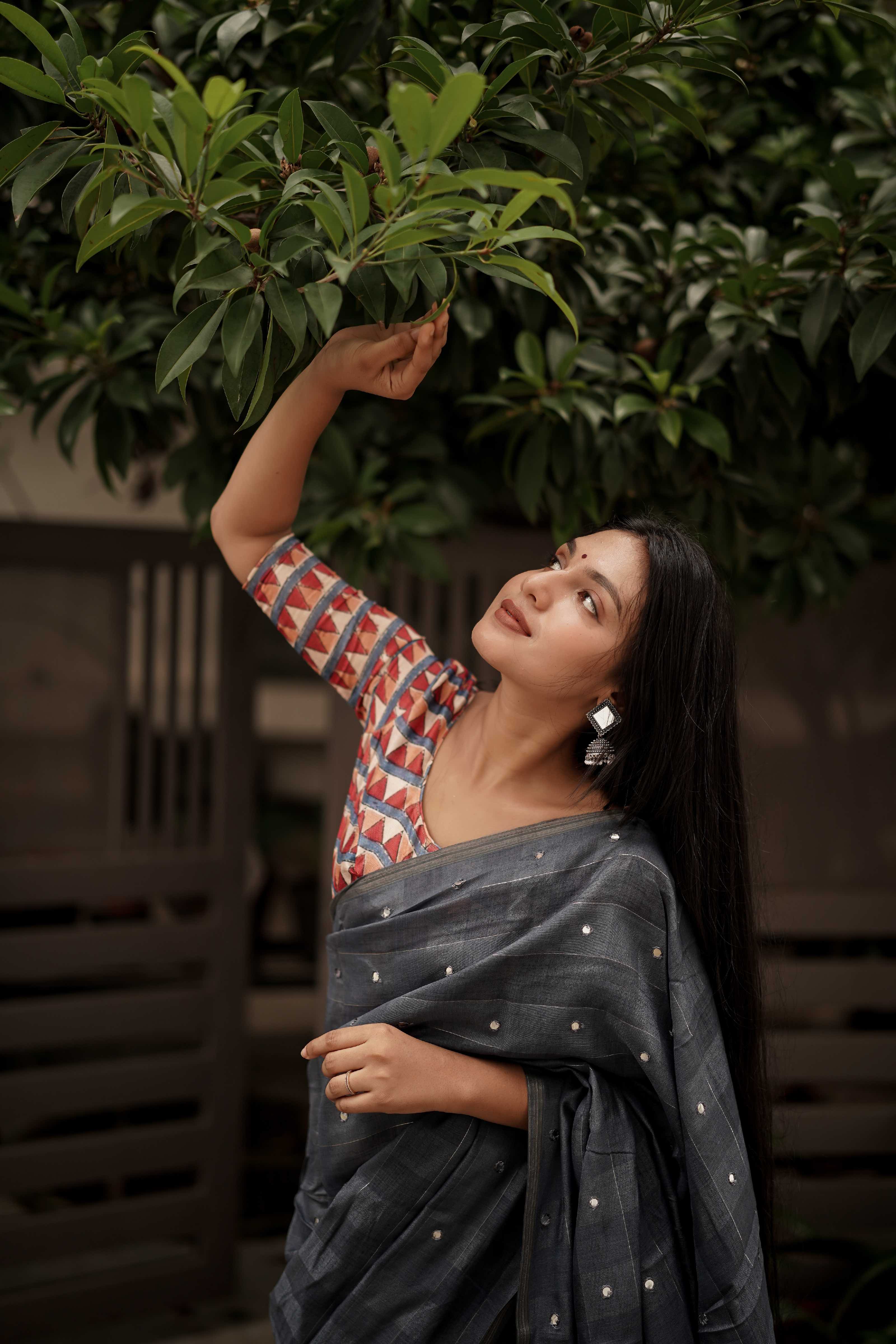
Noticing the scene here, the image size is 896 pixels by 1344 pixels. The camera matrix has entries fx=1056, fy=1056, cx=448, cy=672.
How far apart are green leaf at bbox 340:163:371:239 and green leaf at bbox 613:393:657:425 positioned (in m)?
0.65

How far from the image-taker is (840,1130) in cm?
232

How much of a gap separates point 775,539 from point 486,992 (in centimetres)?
99

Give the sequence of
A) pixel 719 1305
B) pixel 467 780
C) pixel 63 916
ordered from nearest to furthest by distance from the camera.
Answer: pixel 719 1305, pixel 467 780, pixel 63 916

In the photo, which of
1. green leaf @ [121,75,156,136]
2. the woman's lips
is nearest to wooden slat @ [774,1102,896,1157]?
the woman's lips

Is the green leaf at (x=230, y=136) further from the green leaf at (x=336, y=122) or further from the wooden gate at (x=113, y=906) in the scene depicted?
the wooden gate at (x=113, y=906)

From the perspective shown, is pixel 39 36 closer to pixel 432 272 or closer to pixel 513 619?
pixel 432 272

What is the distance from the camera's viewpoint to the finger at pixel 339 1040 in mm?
1046

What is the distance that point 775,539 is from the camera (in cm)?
173

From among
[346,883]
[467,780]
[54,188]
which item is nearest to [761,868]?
[467,780]

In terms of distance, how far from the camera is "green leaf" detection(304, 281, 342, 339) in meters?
0.79

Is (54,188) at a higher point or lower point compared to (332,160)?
higher

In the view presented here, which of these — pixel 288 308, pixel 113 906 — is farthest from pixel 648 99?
pixel 113 906

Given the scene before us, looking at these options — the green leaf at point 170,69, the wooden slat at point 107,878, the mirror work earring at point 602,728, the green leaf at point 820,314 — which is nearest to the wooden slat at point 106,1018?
the wooden slat at point 107,878

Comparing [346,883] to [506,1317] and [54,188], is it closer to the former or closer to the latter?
[506,1317]
